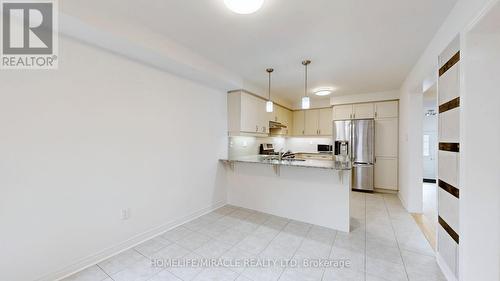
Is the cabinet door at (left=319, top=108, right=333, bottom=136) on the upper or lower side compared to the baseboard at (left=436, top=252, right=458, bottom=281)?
upper

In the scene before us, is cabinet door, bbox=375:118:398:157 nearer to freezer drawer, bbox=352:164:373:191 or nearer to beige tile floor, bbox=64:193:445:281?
freezer drawer, bbox=352:164:373:191

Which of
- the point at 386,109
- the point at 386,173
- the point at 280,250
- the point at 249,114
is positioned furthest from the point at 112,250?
the point at 386,109

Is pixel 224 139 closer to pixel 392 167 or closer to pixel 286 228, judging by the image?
pixel 286 228

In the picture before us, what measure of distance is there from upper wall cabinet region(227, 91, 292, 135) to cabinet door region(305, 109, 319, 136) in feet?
5.81

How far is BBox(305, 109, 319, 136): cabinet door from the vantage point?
19.1 ft

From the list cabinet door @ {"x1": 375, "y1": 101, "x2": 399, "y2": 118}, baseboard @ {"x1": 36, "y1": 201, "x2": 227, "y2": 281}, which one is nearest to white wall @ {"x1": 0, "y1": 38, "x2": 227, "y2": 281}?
baseboard @ {"x1": 36, "y1": 201, "x2": 227, "y2": 281}

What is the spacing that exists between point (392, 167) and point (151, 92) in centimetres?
525

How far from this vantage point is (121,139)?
2.33 m

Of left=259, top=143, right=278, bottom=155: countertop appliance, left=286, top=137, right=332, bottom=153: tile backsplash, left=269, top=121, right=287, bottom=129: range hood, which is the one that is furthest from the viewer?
left=286, top=137, right=332, bottom=153: tile backsplash

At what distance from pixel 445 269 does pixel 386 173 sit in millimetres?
3200

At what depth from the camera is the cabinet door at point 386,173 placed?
464 cm

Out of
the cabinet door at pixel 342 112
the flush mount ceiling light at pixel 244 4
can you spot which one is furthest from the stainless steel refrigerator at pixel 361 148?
the flush mount ceiling light at pixel 244 4

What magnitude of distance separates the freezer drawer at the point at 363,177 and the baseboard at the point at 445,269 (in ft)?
9.34

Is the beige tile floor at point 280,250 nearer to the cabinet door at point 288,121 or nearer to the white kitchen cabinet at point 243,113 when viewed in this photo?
the white kitchen cabinet at point 243,113
